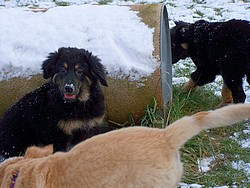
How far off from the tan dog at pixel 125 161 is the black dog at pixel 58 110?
5.46 feet

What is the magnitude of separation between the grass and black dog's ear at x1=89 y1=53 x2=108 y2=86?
2.07 feet

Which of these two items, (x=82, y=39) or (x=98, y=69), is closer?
(x=98, y=69)

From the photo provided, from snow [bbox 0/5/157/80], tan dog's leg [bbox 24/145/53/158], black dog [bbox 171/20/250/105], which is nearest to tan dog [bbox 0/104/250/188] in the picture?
tan dog's leg [bbox 24/145/53/158]

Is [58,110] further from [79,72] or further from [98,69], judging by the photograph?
[98,69]

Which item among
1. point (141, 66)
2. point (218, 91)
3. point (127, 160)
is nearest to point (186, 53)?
point (218, 91)

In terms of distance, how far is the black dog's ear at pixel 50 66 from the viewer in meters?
4.82

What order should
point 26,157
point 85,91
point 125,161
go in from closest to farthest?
point 125,161 → point 26,157 → point 85,91

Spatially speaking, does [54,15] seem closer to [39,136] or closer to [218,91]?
[39,136]

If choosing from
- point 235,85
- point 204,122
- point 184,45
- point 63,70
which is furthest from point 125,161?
point 184,45

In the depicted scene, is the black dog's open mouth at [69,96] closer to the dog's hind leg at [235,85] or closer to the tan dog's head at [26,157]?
the tan dog's head at [26,157]

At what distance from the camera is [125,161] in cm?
294

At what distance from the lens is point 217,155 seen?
487 cm

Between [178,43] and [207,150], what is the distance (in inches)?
90.9

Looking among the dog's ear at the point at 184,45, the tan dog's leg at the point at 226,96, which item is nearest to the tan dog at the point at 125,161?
the tan dog's leg at the point at 226,96
